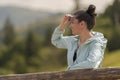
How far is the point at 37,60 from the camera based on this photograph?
5906 cm

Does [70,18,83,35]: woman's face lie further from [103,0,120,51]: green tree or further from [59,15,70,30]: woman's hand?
[103,0,120,51]: green tree

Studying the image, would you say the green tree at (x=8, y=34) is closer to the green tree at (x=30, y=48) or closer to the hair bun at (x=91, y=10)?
the green tree at (x=30, y=48)

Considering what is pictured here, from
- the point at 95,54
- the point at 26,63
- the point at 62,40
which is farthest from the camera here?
the point at 26,63

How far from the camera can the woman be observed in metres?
5.62

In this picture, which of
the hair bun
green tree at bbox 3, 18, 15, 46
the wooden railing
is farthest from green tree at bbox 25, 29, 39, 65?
the hair bun

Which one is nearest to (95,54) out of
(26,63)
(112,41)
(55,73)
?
(55,73)

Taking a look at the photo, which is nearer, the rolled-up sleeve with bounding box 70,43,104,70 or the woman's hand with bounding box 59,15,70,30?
the rolled-up sleeve with bounding box 70,43,104,70

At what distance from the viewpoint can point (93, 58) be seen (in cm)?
556

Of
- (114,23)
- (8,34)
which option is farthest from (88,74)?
(8,34)

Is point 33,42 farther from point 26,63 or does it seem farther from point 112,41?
point 112,41

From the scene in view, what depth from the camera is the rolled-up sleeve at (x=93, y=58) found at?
18.2 ft

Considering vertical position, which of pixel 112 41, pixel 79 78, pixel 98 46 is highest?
pixel 98 46

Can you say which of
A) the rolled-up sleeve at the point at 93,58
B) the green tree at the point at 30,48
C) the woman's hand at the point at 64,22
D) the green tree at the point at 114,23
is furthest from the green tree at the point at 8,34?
the rolled-up sleeve at the point at 93,58

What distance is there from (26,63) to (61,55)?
406cm
